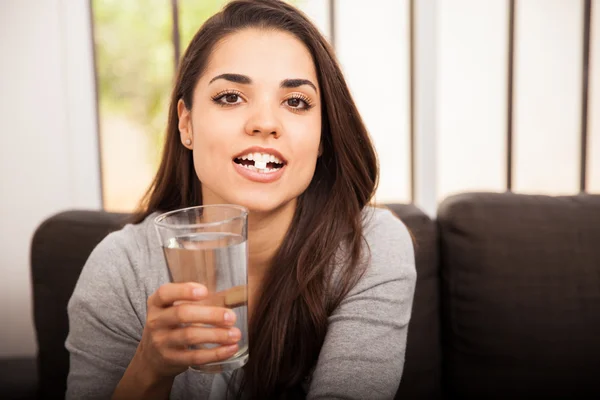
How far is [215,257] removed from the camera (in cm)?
73

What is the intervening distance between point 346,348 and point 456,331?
1.94 feet

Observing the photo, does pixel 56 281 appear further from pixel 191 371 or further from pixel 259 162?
pixel 259 162

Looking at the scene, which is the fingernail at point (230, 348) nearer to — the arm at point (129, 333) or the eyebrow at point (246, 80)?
the arm at point (129, 333)

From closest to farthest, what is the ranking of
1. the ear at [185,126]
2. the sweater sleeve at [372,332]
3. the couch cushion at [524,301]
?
the sweater sleeve at [372,332]
the ear at [185,126]
the couch cushion at [524,301]

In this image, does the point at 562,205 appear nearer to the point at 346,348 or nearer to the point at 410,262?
the point at 410,262

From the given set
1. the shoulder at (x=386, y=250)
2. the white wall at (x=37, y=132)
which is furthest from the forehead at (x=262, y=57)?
the white wall at (x=37, y=132)

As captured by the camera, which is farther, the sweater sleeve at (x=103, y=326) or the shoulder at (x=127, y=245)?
the shoulder at (x=127, y=245)

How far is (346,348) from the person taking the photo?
3.63ft

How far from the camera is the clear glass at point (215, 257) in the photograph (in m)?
0.72

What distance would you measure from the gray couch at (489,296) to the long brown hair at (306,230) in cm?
34

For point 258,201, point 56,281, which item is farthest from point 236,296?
point 56,281

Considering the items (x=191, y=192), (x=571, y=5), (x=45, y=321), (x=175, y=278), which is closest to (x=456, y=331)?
(x=191, y=192)

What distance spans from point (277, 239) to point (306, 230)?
8 cm

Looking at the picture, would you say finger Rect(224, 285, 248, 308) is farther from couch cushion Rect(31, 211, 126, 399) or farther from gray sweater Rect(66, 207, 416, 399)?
couch cushion Rect(31, 211, 126, 399)
